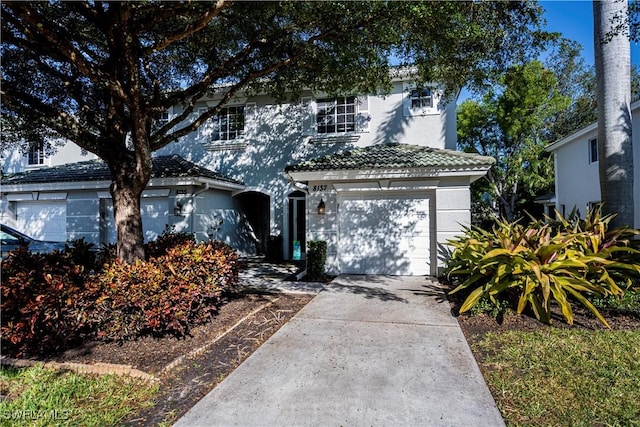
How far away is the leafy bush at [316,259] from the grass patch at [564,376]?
5.33m

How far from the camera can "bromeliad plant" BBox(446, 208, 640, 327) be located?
553 centimetres

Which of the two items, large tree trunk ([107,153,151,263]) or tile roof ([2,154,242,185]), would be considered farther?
tile roof ([2,154,242,185])

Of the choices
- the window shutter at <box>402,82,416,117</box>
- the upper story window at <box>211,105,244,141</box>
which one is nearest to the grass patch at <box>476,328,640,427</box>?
the window shutter at <box>402,82,416,117</box>

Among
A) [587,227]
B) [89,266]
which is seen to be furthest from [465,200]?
[89,266]

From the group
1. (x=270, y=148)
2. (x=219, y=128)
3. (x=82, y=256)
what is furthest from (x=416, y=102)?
(x=82, y=256)

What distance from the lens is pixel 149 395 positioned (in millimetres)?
3773

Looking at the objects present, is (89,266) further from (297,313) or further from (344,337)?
(344,337)

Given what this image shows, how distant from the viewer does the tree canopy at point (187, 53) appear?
587 cm

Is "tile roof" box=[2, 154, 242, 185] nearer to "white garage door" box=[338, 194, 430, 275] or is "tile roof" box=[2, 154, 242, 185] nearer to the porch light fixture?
the porch light fixture

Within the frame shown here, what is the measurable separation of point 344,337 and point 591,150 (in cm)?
1536

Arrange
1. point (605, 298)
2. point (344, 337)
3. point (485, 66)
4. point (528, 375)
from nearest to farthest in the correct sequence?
1. point (528, 375)
2. point (344, 337)
3. point (605, 298)
4. point (485, 66)

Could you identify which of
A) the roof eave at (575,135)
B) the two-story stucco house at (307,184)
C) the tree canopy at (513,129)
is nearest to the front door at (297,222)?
the two-story stucco house at (307,184)

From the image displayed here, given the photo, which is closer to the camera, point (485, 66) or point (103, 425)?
point (103, 425)

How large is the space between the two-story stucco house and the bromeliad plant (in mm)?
3135
